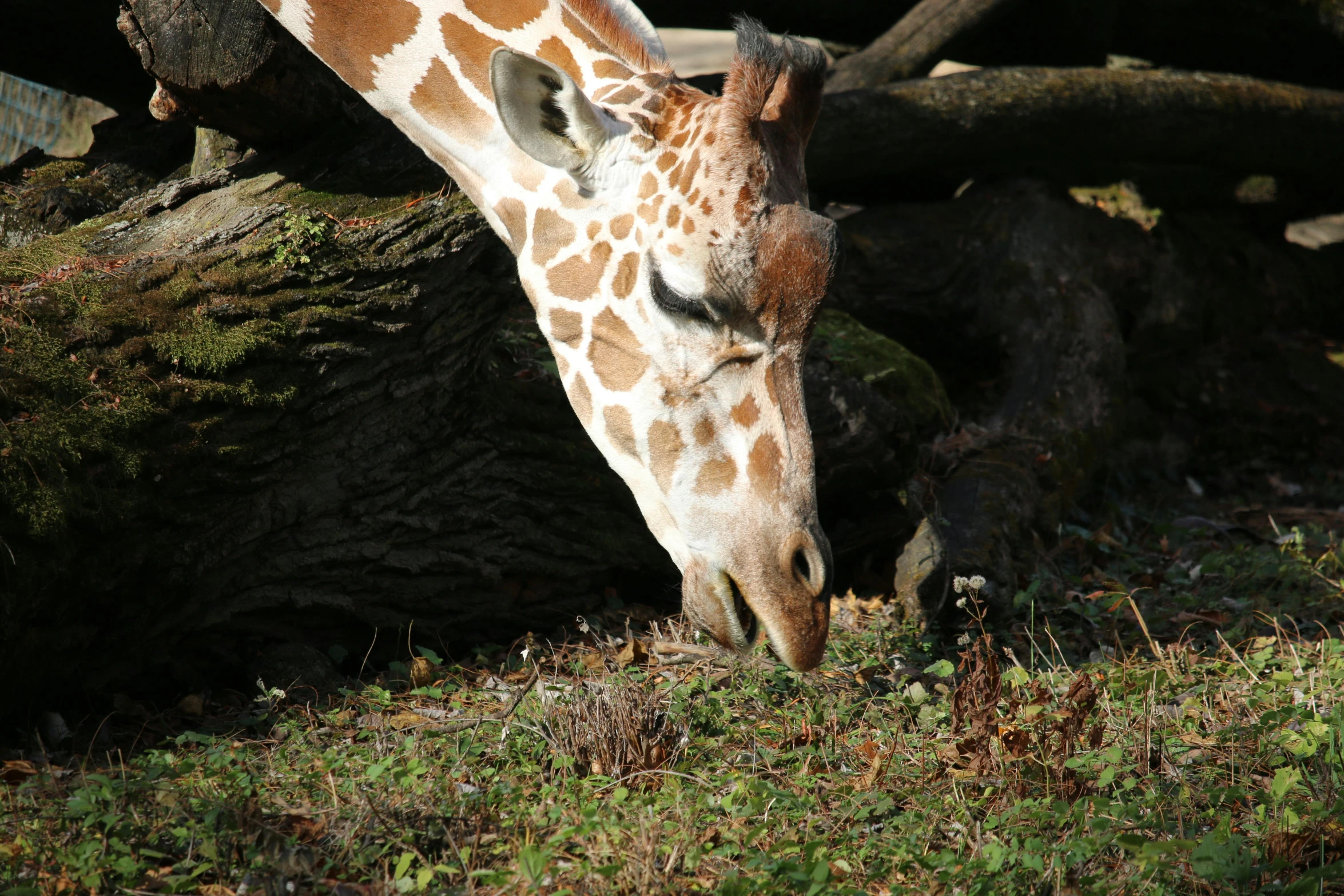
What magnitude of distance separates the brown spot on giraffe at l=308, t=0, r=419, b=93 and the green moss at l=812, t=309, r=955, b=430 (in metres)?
2.32

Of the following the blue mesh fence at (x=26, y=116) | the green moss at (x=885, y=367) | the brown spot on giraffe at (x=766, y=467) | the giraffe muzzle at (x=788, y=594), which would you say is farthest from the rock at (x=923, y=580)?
the blue mesh fence at (x=26, y=116)

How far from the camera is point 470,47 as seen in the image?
3.46 metres

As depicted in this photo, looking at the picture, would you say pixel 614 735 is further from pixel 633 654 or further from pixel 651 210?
pixel 651 210

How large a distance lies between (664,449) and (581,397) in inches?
15.3

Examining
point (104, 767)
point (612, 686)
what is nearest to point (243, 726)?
point (104, 767)

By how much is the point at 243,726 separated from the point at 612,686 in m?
1.23

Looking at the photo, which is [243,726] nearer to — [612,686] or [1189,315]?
[612,686]

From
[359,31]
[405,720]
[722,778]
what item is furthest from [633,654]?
[359,31]

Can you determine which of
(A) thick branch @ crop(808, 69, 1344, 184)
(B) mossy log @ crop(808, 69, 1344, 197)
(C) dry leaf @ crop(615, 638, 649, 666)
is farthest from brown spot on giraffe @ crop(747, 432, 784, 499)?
(A) thick branch @ crop(808, 69, 1344, 184)

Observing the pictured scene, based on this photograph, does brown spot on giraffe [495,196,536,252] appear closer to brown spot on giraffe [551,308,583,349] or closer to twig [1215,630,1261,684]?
brown spot on giraffe [551,308,583,349]

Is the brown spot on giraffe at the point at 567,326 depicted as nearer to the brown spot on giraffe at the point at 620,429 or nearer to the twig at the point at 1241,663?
the brown spot on giraffe at the point at 620,429

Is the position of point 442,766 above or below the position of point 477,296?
below

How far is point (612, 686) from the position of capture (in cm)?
326

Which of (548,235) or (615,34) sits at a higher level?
(615,34)
